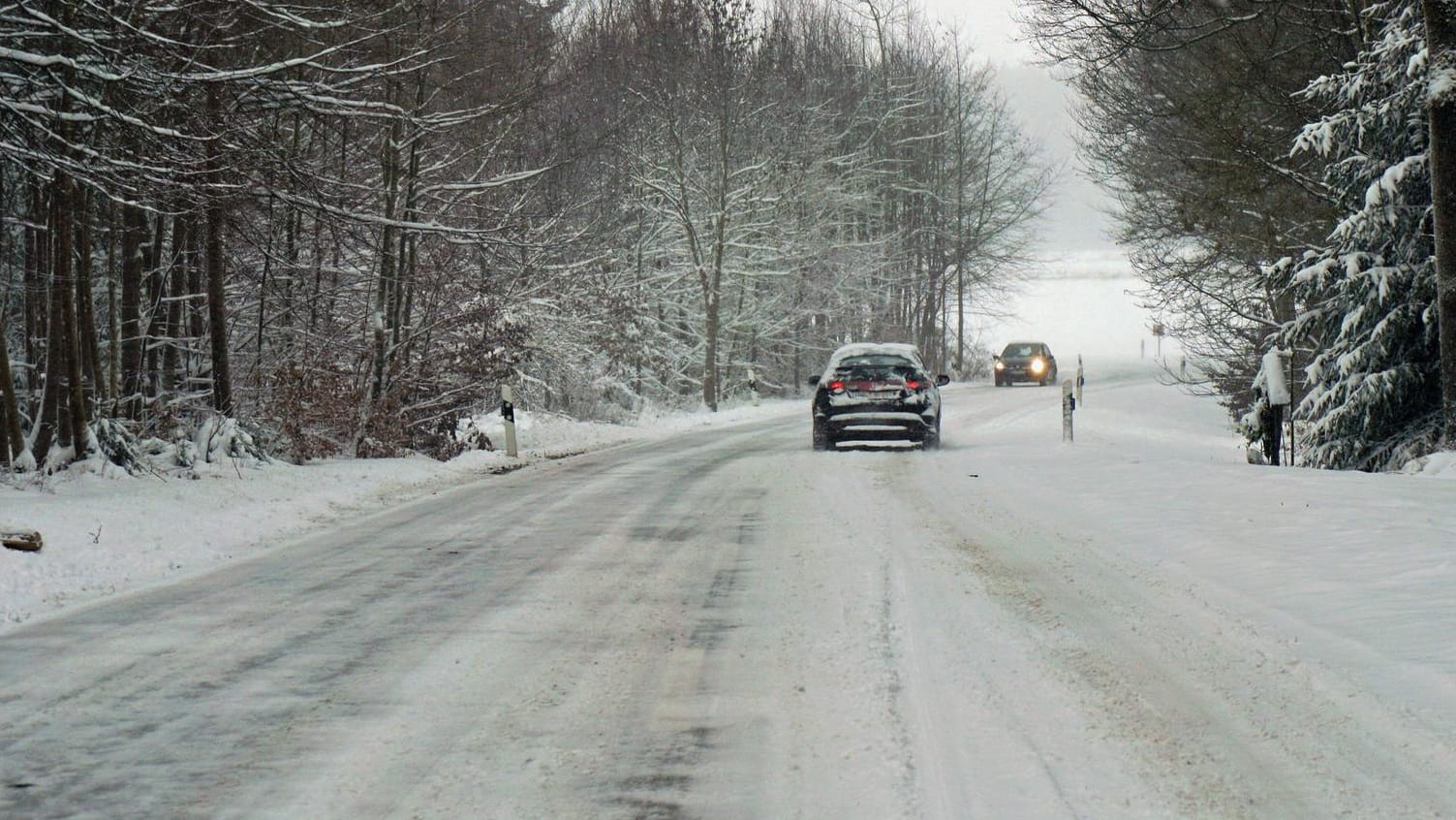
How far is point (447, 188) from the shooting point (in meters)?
19.9

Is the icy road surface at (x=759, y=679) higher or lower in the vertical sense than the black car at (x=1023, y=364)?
lower

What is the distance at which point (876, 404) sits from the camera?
770 inches

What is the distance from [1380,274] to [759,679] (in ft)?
41.3

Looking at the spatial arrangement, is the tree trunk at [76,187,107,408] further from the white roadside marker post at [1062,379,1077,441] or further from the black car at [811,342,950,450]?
the white roadside marker post at [1062,379,1077,441]

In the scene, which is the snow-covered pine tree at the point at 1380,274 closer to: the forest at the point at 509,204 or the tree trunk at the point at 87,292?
the forest at the point at 509,204

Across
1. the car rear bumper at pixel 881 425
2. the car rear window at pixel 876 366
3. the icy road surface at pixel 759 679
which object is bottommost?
the icy road surface at pixel 759 679

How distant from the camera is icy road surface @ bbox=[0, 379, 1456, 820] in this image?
14.4ft

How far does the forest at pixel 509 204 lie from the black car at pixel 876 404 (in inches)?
177

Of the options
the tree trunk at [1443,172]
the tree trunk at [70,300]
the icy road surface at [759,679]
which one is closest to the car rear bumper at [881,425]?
the tree trunk at [1443,172]

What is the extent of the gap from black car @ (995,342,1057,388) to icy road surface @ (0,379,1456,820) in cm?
3878

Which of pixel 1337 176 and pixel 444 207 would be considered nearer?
pixel 1337 176

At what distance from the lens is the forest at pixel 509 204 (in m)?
12.9

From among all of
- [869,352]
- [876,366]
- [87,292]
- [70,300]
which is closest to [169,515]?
[70,300]

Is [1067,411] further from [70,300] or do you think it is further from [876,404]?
[70,300]
